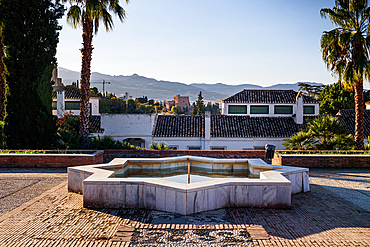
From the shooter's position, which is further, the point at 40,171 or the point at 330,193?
the point at 40,171

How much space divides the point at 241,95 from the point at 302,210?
30.8 m

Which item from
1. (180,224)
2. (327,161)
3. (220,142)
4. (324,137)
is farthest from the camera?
(220,142)

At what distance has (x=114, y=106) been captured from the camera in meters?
52.4

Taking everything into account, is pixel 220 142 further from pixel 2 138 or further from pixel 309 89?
pixel 309 89

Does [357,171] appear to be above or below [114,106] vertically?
below

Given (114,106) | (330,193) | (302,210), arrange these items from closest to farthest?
(302,210) < (330,193) < (114,106)

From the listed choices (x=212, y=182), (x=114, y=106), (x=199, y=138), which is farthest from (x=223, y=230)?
(x=114, y=106)

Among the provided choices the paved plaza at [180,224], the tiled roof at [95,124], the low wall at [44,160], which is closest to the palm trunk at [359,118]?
the paved plaza at [180,224]

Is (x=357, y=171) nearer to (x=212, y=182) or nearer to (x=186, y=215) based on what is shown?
(x=212, y=182)

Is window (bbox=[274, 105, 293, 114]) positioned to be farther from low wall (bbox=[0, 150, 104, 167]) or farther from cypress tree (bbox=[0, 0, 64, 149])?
low wall (bbox=[0, 150, 104, 167])

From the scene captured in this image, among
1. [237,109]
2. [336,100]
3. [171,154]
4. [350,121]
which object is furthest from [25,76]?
[336,100]

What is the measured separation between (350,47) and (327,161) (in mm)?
7045

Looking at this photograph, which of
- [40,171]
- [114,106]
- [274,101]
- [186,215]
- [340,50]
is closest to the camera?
[186,215]

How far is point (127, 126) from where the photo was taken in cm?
2558
